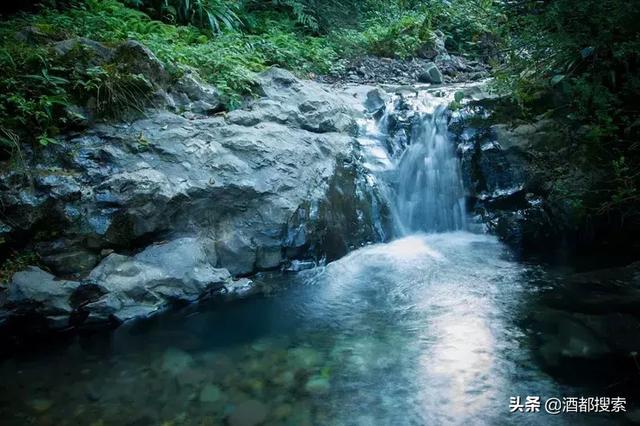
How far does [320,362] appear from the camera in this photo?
3879mm

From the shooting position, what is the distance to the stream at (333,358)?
3273 mm

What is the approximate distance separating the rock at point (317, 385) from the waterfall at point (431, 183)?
3.49 meters

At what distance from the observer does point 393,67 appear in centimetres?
1073

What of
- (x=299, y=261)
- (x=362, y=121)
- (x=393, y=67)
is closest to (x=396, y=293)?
(x=299, y=261)

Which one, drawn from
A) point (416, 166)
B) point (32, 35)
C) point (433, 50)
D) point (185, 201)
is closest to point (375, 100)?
point (416, 166)

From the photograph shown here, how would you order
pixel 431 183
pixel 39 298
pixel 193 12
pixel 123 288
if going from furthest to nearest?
1. pixel 193 12
2. pixel 431 183
3. pixel 123 288
4. pixel 39 298

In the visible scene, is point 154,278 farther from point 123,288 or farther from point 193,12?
point 193,12

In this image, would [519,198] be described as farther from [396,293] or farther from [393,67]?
[393,67]

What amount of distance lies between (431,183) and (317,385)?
414cm

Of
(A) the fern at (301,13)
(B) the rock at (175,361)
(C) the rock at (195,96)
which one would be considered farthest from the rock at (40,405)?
(A) the fern at (301,13)

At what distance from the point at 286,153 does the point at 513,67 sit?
3163mm

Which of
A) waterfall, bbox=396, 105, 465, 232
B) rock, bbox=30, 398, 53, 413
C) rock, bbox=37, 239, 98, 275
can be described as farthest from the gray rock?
rock, bbox=30, 398, 53, 413

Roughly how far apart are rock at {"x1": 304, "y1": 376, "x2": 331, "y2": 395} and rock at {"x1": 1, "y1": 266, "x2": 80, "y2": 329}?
249 centimetres

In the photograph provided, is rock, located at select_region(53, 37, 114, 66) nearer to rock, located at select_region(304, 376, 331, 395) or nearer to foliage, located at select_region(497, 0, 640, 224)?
rock, located at select_region(304, 376, 331, 395)
